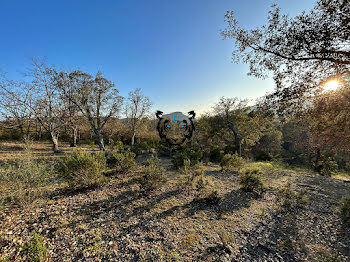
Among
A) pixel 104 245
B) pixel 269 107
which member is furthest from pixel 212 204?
pixel 269 107

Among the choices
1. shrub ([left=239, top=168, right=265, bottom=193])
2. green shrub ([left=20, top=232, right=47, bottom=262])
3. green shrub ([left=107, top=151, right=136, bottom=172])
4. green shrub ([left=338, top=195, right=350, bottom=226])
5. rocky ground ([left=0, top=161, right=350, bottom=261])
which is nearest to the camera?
green shrub ([left=20, top=232, right=47, bottom=262])

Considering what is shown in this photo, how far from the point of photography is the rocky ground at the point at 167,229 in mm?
2611

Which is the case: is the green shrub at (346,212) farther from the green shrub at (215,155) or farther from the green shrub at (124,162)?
the green shrub at (215,155)

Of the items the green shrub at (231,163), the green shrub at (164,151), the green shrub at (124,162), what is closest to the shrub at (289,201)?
the green shrub at (231,163)

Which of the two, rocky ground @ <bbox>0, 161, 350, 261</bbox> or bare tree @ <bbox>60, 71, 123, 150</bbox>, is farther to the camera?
bare tree @ <bbox>60, 71, 123, 150</bbox>

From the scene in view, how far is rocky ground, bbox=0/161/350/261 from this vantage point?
2.61 metres

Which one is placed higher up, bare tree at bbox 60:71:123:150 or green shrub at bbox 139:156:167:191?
bare tree at bbox 60:71:123:150

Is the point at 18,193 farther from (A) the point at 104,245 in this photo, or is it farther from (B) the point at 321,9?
(B) the point at 321,9

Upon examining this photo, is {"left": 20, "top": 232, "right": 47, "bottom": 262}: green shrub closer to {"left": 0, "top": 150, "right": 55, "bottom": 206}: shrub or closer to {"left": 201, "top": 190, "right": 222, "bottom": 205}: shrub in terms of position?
{"left": 0, "top": 150, "right": 55, "bottom": 206}: shrub

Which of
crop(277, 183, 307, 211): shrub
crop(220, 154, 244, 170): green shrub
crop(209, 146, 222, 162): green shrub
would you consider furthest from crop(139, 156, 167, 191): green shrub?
crop(209, 146, 222, 162): green shrub

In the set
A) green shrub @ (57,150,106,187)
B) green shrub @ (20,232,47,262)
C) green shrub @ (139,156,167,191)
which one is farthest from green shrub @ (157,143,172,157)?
green shrub @ (20,232,47,262)

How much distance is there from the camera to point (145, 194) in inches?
→ 191

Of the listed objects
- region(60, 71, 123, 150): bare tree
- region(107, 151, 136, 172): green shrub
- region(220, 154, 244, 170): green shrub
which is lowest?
region(220, 154, 244, 170): green shrub

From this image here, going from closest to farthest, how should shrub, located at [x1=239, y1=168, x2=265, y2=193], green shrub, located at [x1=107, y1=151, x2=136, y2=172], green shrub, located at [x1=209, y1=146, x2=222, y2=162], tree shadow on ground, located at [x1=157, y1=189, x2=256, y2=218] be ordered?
tree shadow on ground, located at [x1=157, y1=189, x2=256, y2=218] < shrub, located at [x1=239, y1=168, x2=265, y2=193] < green shrub, located at [x1=107, y1=151, x2=136, y2=172] < green shrub, located at [x1=209, y1=146, x2=222, y2=162]
